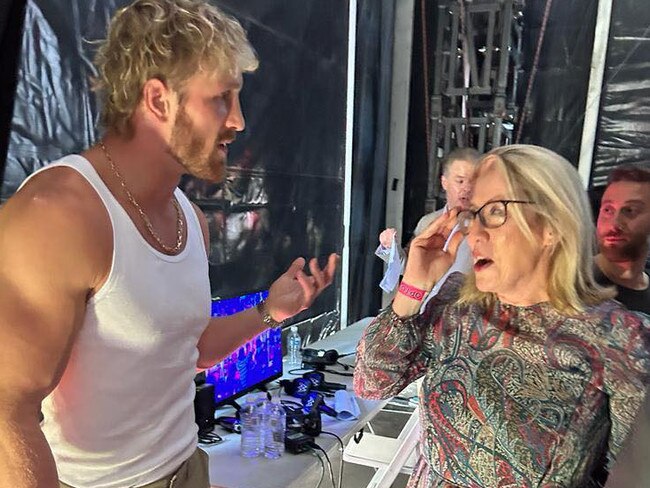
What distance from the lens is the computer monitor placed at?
6.42ft

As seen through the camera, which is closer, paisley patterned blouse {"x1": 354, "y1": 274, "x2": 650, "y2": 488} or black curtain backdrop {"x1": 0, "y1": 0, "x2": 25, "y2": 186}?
paisley patterned blouse {"x1": 354, "y1": 274, "x2": 650, "y2": 488}

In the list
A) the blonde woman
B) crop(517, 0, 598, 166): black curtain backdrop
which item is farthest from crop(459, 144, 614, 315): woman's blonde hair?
crop(517, 0, 598, 166): black curtain backdrop

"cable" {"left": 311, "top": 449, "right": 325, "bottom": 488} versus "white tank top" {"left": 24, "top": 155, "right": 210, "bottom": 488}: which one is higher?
→ "white tank top" {"left": 24, "top": 155, "right": 210, "bottom": 488}

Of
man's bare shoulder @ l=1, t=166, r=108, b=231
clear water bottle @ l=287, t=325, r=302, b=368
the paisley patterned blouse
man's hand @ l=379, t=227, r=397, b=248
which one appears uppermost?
man's bare shoulder @ l=1, t=166, r=108, b=231

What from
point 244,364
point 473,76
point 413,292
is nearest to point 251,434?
point 244,364

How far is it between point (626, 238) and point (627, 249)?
35 mm

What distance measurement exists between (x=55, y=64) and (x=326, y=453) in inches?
54.4

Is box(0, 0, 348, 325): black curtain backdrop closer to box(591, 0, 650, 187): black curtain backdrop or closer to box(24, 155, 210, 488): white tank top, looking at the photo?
box(24, 155, 210, 488): white tank top

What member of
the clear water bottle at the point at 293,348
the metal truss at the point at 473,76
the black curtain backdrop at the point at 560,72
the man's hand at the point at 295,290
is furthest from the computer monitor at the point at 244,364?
the black curtain backdrop at the point at 560,72

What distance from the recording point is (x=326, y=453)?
1.79m

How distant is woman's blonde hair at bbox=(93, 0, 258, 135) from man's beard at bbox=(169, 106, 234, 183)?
0.06 meters

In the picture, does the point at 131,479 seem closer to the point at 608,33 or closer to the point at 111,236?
the point at 111,236

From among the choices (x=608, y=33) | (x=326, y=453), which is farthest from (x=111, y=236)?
(x=608, y=33)

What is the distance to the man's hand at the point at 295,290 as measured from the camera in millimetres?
1313
